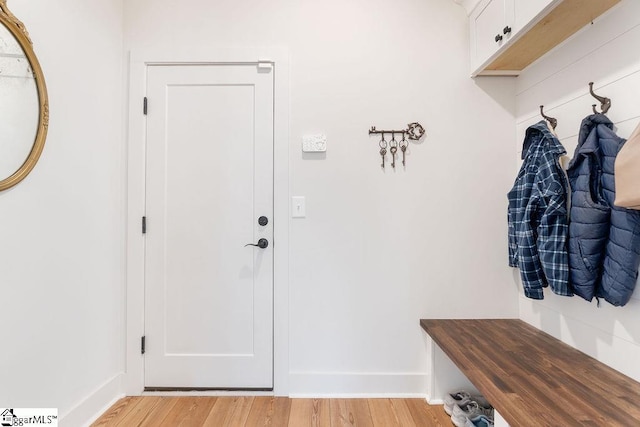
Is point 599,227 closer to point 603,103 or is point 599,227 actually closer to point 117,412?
point 603,103

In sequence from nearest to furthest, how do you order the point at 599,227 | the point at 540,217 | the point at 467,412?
→ the point at 599,227 → the point at 540,217 → the point at 467,412

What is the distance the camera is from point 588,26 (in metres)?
1.39

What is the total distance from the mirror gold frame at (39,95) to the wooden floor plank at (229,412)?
1.43 meters

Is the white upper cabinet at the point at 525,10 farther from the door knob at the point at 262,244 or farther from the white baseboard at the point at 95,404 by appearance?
the white baseboard at the point at 95,404

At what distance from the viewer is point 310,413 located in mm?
1693

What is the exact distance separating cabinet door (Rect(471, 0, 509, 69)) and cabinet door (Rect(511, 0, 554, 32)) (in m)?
0.09

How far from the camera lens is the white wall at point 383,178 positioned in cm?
188

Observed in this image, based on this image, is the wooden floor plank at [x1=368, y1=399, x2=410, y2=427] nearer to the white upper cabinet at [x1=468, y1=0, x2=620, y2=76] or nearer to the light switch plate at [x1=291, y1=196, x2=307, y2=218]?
the light switch plate at [x1=291, y1=196, x2=307, y2=218]

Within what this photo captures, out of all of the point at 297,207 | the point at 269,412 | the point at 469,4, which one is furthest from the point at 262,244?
the point at 469,4

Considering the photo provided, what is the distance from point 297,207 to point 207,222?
57 centimetres

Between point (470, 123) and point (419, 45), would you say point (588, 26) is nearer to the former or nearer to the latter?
point (470, 123)

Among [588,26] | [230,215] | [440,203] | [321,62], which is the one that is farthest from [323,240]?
[588,26]

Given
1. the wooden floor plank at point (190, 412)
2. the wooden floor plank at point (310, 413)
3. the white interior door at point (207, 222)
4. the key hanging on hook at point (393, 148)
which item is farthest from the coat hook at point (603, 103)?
the wooden floor plank at point (190, 412)

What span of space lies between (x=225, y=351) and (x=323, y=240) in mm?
909
